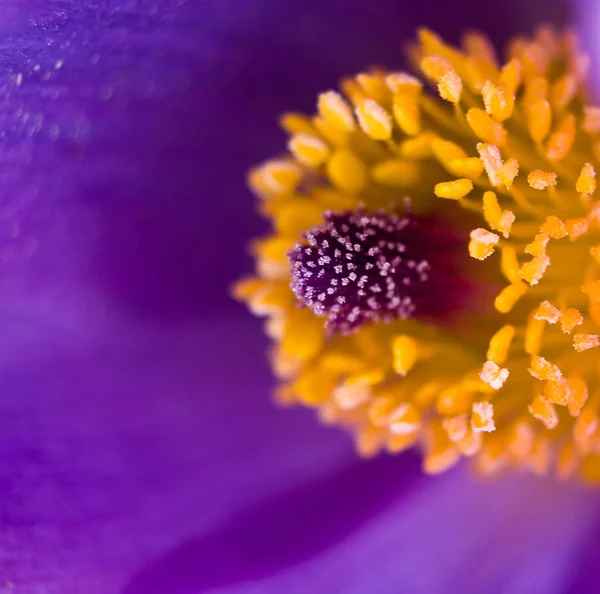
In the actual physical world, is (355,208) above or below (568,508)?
above

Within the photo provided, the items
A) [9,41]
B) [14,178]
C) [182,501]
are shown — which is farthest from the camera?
[182,501]

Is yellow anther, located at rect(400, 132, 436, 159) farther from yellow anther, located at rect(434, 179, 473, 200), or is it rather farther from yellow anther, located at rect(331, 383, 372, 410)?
yellow anther, located at rect(331, 383, 372, 410)

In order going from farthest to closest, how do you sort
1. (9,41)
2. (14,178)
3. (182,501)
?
(182,501), (14,178), (9,41)

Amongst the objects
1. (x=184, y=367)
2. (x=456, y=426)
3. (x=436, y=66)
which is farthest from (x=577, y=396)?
(x=184, y=367)

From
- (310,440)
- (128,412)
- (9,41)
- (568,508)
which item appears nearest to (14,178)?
(9,41)

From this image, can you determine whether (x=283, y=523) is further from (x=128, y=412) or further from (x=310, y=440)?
(x=128, y=412)

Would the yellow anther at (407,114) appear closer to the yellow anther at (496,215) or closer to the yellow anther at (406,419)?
the yellow anther at (496,215)

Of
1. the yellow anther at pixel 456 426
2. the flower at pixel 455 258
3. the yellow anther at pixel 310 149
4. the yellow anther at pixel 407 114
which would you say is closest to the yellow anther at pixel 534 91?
the flower at pixel 455 258
